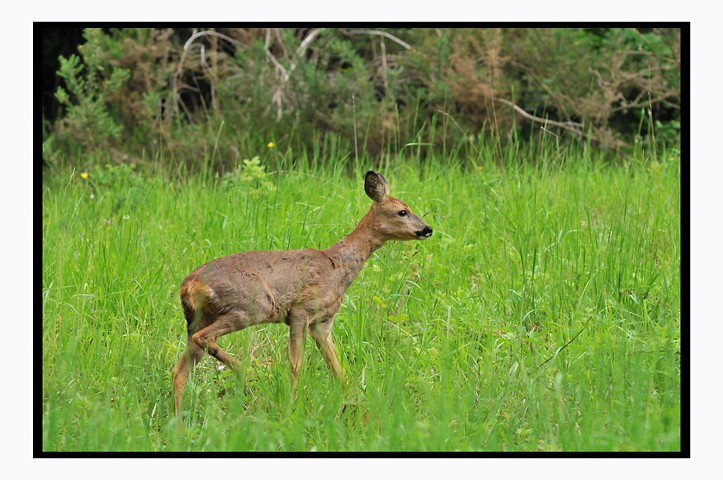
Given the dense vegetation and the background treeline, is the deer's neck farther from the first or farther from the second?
the background treeline

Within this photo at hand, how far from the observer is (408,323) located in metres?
6.62

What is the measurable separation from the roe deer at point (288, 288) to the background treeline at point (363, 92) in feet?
16.4

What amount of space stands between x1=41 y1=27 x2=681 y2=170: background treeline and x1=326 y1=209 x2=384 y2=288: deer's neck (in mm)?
4995

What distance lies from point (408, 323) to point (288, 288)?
135cm

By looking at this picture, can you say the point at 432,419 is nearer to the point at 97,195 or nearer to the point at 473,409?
the point at 473,409


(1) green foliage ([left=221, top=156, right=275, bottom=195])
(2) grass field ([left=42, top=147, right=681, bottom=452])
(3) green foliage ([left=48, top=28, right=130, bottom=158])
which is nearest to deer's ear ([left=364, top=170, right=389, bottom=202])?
(2) grass field ([left=42, top=147, right=681, bottom=452])

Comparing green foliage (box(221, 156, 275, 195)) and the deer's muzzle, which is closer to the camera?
the deer's muzzle

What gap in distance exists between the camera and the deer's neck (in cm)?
582

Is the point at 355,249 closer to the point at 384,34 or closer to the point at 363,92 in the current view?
the point at 363,92

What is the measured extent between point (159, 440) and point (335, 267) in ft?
4.27

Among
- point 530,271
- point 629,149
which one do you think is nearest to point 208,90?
point 629,149

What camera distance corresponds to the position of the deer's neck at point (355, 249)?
5816 millimetres

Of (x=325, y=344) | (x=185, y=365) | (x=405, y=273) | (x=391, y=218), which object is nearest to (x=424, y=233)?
(x=391, y=218)

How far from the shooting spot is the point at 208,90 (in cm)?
1370
